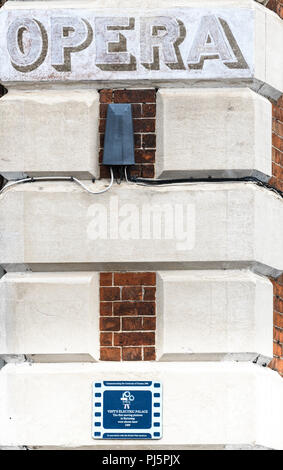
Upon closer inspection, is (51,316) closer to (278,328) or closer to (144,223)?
(144,223)

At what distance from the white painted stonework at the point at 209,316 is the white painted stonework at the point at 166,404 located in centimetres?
12

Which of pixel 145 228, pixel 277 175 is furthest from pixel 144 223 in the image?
pixel 277 175

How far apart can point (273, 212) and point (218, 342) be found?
986 mm

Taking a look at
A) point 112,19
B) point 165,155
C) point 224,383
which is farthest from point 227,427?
point 112,19

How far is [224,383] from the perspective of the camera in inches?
433

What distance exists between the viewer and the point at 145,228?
1117 centimetres

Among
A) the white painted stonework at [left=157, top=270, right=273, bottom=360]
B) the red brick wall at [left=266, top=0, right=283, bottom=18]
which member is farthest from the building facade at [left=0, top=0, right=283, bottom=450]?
the red brick wall at [left=266, top=0, right=283, bottom=18]

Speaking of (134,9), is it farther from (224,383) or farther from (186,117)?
(224,383)

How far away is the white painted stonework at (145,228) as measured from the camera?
1115 cm

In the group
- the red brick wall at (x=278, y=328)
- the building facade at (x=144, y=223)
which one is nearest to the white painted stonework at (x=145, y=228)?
the building facade at (x=144, y=223)

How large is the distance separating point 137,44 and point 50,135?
2.76ft

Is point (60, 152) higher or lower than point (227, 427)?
higher
